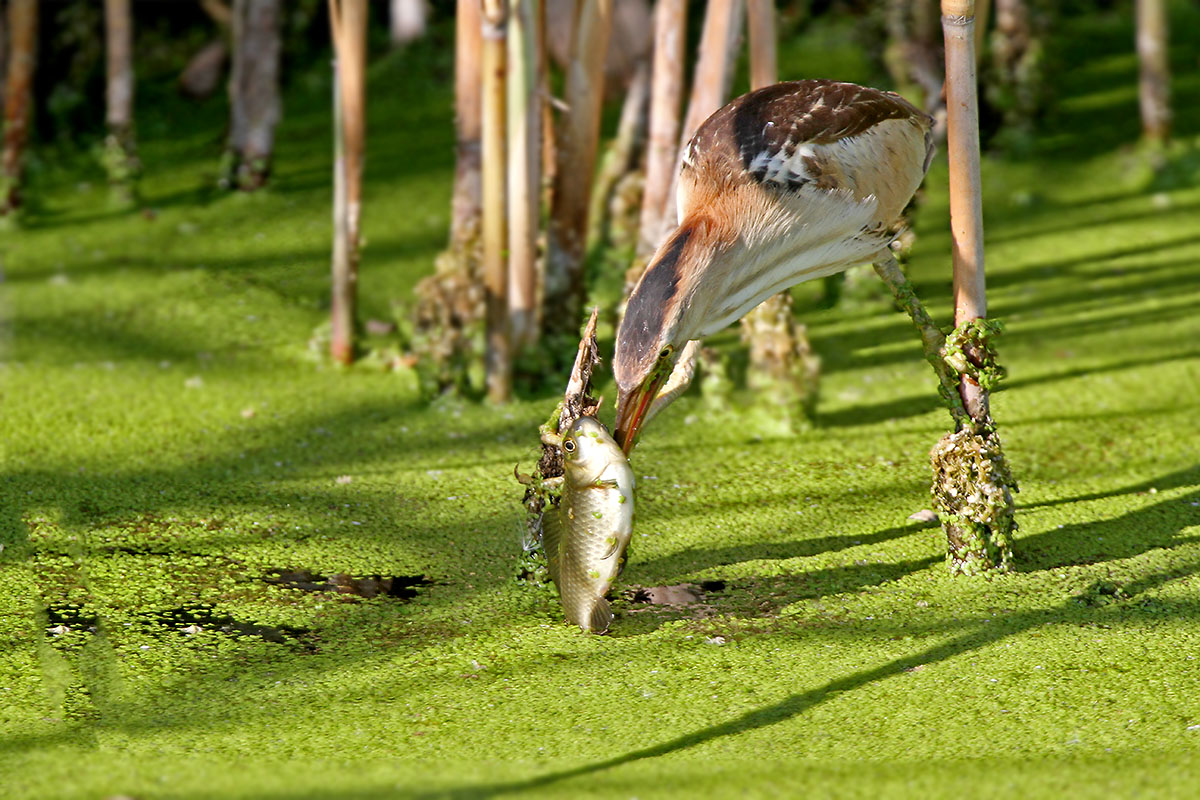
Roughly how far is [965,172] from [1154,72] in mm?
3198

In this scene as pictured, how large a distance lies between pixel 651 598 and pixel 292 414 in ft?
4.72

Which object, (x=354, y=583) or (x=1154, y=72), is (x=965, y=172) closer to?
(x=354, y=583)

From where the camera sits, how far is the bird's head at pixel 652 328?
8.29ft

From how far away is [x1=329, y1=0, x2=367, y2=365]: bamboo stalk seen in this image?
12.8 ft

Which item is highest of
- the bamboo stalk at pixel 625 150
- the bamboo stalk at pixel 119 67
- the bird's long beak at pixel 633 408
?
the bamboo stalk at pixel 119 67

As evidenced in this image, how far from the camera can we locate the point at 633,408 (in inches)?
104

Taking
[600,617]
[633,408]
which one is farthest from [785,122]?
[600,617]

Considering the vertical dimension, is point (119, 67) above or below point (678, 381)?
above

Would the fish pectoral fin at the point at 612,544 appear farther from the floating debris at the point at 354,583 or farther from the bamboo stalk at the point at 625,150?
the bamboo stalk at the point at 625,150

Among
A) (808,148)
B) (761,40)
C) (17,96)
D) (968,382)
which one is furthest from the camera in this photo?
(17,96)

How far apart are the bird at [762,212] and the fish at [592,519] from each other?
6cm

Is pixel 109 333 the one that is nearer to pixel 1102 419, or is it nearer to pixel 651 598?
pixel 651 598

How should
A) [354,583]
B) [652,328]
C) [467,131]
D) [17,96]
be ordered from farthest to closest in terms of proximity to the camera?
[17,96] < [467,131] < [354,583] < [652,328]

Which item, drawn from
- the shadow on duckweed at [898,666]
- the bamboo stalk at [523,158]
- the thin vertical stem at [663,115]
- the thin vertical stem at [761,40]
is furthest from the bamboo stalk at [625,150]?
the shadow on duckweed at [898,666]
